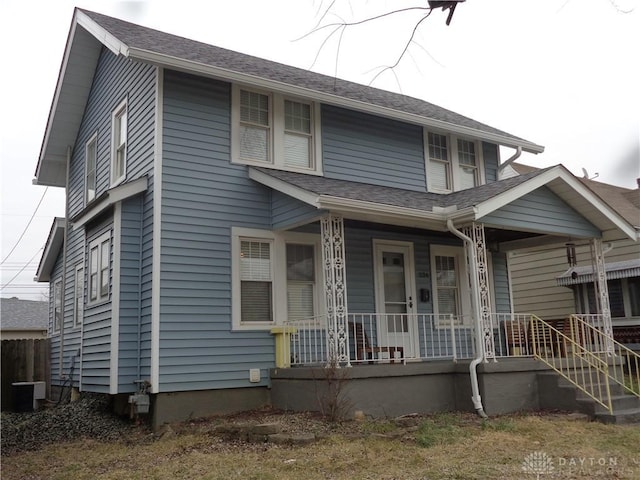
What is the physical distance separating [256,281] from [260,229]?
0.84m

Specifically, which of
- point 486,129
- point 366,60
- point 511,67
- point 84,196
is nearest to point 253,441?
point 366,60

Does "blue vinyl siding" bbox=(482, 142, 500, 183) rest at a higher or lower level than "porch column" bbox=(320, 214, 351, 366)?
higher

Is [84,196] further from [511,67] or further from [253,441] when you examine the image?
[511,67]

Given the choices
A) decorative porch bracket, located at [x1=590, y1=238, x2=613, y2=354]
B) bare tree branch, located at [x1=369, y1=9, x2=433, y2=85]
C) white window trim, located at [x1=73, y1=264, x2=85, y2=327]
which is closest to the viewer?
bare tree branch, located at [x1=369, y1=9, x2=433, y2=85]

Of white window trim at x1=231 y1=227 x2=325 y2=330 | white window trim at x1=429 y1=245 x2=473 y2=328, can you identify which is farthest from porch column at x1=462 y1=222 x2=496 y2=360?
white window trim at x1=231 y1=227 x2=325 y2=330

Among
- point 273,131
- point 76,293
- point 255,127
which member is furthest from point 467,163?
point 76,293

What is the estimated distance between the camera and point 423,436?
7273 mm

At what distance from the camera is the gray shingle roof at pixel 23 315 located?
94.2ft

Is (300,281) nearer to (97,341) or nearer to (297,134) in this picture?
(297,134)

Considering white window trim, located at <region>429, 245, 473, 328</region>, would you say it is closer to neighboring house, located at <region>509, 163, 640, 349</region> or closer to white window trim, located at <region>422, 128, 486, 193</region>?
white window trim, located at <region>422, 128, 486, 193</region>

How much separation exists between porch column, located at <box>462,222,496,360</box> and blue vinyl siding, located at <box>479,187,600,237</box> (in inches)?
9.8

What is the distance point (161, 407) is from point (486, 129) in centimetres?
876

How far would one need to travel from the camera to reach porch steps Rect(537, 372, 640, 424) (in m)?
8.45

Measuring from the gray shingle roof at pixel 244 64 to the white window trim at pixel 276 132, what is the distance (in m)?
0.31
